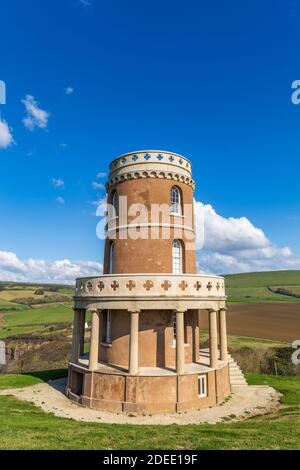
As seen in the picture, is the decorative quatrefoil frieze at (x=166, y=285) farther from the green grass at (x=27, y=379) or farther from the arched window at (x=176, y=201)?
the green grass at (x=27, y=379)

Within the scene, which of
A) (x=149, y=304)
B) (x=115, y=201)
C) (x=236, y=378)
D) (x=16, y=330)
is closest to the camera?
→ (x=149, y=304)

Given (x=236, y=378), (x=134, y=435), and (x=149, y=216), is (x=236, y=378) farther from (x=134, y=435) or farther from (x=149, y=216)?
(x=134, y=435)

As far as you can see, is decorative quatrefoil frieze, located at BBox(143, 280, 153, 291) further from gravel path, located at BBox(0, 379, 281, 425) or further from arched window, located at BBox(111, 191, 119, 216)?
gravel path, located at BBox(0, 379, 281, 425)

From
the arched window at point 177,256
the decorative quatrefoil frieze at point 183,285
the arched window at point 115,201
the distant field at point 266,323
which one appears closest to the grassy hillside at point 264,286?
the distant field at point 266,323

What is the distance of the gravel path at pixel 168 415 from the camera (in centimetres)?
1778

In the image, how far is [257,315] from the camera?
78375 millimetres

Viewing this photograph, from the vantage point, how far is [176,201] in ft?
81.1

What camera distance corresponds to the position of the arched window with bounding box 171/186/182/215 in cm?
2444

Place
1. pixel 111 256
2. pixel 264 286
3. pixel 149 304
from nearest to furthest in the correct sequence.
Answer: pixel 149 304 → pixel 111 256 → pixel 264 286

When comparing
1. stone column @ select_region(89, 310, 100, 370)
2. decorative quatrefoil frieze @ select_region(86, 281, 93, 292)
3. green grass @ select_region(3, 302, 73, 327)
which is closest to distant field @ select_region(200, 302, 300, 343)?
green grass @ select_region(3, 302, 73, 327)

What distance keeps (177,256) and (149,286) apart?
487cm

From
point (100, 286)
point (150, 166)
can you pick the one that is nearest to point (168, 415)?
point (100, 286)

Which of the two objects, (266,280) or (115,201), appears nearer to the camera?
(115,201)

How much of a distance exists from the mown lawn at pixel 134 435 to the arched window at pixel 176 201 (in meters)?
14.0
